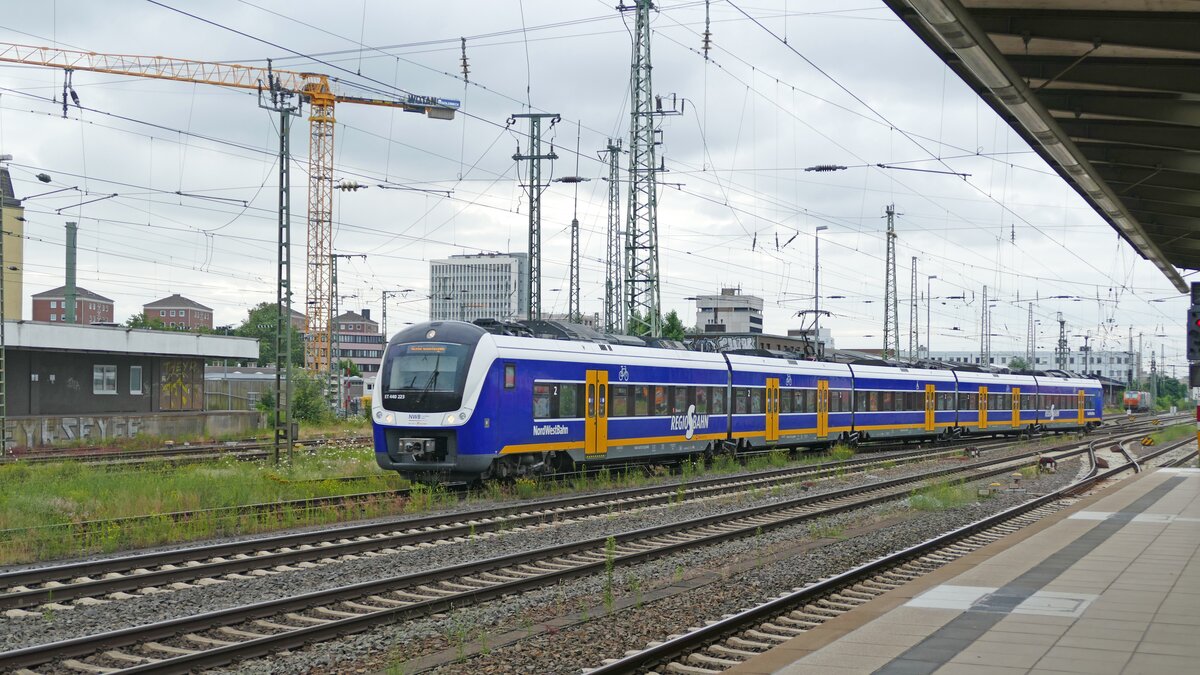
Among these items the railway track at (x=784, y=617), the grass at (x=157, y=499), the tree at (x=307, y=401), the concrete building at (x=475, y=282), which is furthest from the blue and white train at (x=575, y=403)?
the concrete building at (x=475, y=282)

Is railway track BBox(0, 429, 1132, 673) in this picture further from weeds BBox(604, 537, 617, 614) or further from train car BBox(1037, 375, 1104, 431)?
train car BBox(1037, 375, 1104, 431)

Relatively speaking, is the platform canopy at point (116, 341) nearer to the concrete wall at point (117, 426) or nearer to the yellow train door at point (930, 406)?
the concrete wall at point (117, 426)

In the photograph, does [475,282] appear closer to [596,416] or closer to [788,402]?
[788,402]

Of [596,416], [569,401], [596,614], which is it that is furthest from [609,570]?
[596,416]

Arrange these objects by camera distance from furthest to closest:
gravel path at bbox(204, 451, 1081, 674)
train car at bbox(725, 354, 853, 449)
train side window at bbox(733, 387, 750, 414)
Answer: train car at bbox(725, 354, 853, 449) → train side window at bbox(733, 387, 750, 414) → gravel path at bbox(204, 451, 1081, 674)

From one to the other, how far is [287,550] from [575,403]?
914 cm

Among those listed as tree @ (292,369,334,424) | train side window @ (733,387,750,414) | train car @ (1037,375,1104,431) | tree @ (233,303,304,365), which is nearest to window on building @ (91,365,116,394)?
tree @ (292,369,334,424)

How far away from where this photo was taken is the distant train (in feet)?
349

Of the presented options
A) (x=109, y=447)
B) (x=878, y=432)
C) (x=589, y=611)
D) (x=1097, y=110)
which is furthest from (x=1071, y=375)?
(x=589, y=611)

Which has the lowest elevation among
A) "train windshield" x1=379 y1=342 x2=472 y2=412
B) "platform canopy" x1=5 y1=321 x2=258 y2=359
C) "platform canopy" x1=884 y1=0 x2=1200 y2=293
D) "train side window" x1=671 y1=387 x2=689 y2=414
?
"train side window" x1=671 y1=387 x2=689 y2=414

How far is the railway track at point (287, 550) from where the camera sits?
11.1 metres

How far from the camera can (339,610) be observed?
34.0 feet

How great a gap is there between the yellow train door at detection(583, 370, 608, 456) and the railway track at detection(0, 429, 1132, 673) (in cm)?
609

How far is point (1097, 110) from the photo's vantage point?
12258mm
